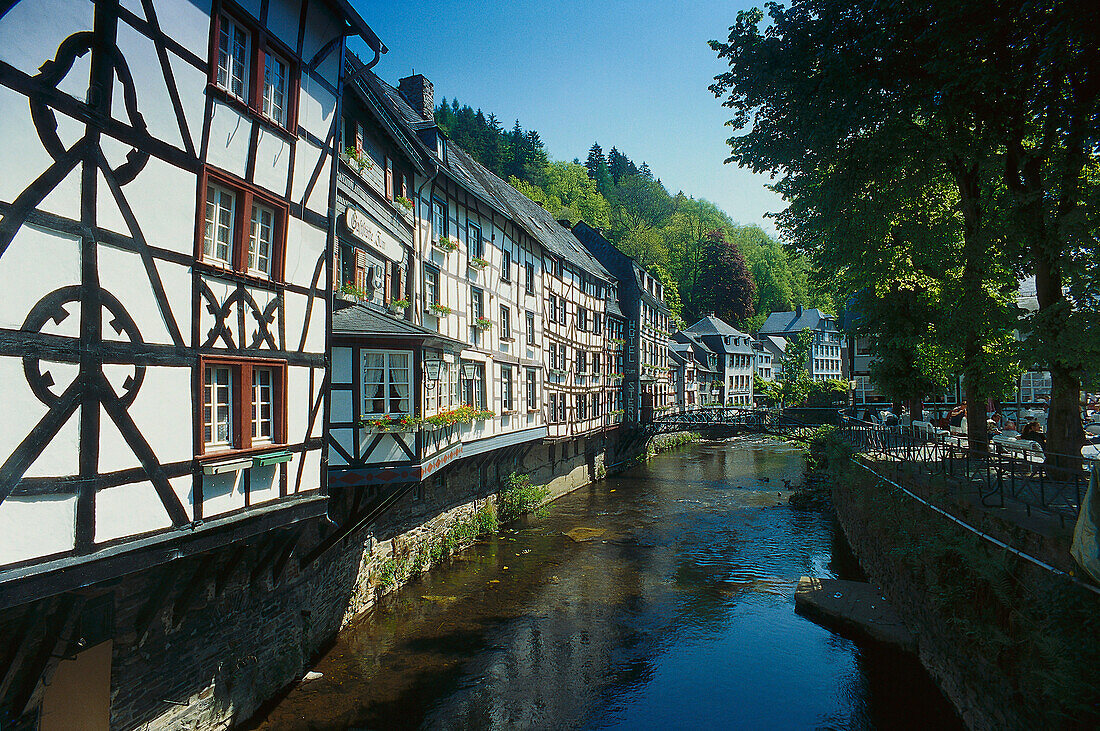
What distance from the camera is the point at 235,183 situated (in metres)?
8.20

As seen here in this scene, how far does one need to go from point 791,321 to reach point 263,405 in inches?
3244

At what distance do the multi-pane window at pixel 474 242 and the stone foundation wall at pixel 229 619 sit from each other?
8.82m

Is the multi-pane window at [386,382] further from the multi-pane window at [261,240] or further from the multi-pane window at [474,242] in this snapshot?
the multi-pane window at [474,242]

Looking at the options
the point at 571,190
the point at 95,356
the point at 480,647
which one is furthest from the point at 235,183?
the point at 571,190

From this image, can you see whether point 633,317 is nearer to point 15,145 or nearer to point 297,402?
point 297,402

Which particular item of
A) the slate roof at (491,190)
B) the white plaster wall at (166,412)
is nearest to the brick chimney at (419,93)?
the slate roof at (491,190)

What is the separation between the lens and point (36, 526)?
590cm

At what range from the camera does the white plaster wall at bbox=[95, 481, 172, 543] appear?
6521 mm

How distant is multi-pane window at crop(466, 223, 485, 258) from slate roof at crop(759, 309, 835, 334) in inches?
2615

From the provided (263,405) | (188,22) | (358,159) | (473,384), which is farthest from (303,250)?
(473,384)

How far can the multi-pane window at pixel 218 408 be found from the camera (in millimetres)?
8039

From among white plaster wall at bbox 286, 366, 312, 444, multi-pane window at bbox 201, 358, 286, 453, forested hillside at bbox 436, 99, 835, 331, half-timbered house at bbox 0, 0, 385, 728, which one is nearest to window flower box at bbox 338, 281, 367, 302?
half-timbered house at bbox 0, 0, 385, 728

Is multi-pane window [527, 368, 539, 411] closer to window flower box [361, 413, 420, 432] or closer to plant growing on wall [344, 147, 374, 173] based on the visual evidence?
window flower box [361, 413, 420, 432]

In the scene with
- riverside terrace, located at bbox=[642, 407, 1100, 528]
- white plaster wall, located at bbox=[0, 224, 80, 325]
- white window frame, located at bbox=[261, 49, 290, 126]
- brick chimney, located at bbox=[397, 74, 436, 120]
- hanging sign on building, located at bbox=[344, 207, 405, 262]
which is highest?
brick chimney, located at bbox=[397, 74, 436, 120]
